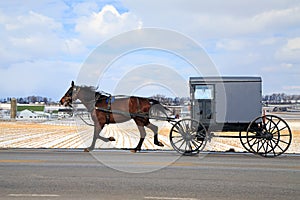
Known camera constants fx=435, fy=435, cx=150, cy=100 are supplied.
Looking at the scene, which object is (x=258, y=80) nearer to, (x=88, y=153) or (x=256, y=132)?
(x=256, y=132)

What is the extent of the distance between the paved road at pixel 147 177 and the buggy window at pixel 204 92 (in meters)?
2.08

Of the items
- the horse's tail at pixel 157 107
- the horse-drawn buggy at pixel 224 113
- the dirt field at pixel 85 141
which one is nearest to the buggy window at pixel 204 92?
the horse-drawn buggy at pixel 224 113

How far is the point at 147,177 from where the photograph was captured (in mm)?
9961

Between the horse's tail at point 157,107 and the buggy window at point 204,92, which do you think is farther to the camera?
the horse's tail at point 157,107

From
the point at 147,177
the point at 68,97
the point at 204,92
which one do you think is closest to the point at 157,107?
the point at 204,92

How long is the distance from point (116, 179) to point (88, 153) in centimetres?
514

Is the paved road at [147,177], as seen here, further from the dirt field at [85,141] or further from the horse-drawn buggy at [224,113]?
the dirt field at [85,141]

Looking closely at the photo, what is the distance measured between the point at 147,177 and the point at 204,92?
5555 millimetres

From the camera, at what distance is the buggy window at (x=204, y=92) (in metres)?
14.7

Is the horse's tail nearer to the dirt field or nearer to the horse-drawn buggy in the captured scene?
the dirt field

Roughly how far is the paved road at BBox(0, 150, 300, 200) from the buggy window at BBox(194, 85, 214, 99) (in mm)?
2078

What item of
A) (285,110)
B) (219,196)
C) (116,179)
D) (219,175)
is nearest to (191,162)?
(219,175)

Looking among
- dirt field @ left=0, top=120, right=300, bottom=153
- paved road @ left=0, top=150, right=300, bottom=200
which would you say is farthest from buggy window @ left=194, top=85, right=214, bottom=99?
dirt field @ left=0, top=120, right=300, bottom=153

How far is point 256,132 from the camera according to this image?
1445cm
